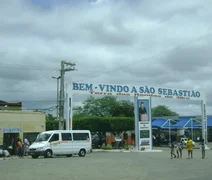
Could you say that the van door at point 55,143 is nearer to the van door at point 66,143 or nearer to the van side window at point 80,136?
the van door at point 66,143

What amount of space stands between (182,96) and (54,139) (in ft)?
60.2

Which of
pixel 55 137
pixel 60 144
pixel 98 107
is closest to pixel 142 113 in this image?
pixel 60 144

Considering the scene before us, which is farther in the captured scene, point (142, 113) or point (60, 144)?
point (142, 113)

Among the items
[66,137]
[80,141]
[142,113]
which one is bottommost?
[80,141]

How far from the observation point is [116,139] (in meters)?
49.0

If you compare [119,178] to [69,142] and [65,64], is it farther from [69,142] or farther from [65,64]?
[65,64]

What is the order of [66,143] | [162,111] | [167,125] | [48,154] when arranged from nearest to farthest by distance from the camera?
[48,154], [66,143], [167,125], [162,111]

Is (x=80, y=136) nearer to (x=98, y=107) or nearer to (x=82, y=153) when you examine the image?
(x=82, y=153)

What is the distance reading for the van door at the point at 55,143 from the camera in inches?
1270

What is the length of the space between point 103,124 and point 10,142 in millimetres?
16833

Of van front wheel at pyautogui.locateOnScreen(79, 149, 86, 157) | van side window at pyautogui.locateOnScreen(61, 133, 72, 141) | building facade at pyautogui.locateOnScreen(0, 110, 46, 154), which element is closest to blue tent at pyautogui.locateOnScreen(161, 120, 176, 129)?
building facade at pyautogui.locateOnScreen(0, 110, 46, 154)

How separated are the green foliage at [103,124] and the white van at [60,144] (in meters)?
17.3

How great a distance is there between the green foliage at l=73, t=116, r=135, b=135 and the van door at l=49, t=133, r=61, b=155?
63.3 ft

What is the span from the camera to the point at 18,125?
3881 centimetres
